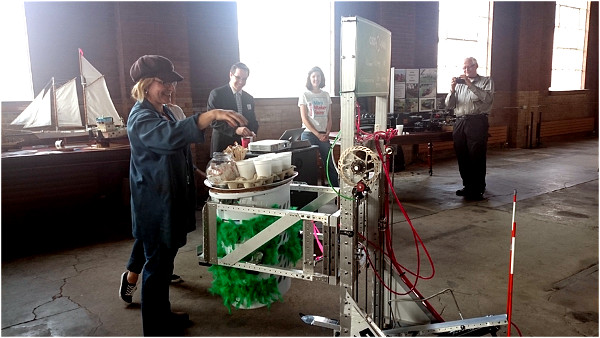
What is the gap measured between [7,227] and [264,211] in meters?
3.96

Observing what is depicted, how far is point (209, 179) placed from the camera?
272 cm

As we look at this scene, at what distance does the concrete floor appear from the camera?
293 cm

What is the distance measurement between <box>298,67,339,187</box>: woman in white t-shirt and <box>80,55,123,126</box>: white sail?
2282 mm

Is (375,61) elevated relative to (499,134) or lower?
elevated

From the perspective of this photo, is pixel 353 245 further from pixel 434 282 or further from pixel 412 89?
pixel 412 89

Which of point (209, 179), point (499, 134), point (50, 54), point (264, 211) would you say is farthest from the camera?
point (499, 134)

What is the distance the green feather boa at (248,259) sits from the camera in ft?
8.82

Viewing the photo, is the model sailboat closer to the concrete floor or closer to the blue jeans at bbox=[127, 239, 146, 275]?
the concrete floor

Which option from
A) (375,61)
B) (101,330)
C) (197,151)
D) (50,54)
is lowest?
(101,330)

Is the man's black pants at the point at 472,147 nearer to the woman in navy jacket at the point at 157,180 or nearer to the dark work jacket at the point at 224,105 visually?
the dark work jacket at the point at 224,105

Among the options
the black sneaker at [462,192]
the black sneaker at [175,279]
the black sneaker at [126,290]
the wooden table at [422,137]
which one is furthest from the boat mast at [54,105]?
the black sneaker at [462,192]

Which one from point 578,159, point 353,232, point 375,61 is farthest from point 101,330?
point 578,159

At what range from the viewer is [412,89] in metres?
8.77

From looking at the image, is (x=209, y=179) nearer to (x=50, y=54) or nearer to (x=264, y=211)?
(x=264, y=211)
